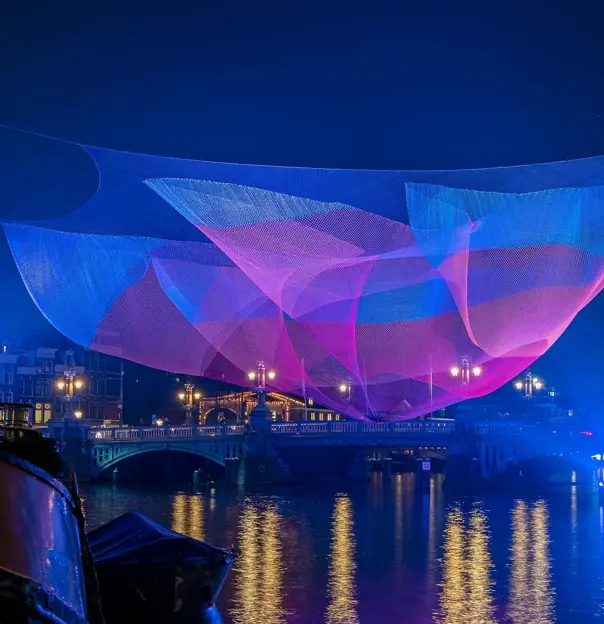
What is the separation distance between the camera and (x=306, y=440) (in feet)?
173

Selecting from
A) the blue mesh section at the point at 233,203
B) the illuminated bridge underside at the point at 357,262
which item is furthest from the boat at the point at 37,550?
the blue mesh section at the point at 233,203

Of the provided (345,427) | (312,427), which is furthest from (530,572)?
(312,427)

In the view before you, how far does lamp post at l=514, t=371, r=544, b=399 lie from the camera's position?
223 feet

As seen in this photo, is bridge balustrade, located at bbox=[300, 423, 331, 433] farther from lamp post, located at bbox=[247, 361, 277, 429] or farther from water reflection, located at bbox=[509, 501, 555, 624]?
water reflection, located at bbox=[509, 501, 555, 624]

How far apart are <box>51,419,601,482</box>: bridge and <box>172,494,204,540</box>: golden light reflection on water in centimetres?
780

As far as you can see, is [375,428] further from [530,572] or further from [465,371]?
[530,572]

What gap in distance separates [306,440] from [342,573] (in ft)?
98.5

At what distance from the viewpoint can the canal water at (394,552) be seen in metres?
18.9

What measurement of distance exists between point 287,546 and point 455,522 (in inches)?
318

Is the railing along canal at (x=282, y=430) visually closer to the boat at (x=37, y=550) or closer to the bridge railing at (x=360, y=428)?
the bridge railing at (x=360, y=428)

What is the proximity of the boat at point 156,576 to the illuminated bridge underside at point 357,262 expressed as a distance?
853 inches

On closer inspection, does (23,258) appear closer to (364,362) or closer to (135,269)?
(135,269)

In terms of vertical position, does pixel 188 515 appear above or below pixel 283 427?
below

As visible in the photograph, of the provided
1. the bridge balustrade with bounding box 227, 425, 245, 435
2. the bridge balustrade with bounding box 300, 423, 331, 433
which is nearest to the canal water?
the bridge balustrade with bounding box 300, 423, 331, 433
